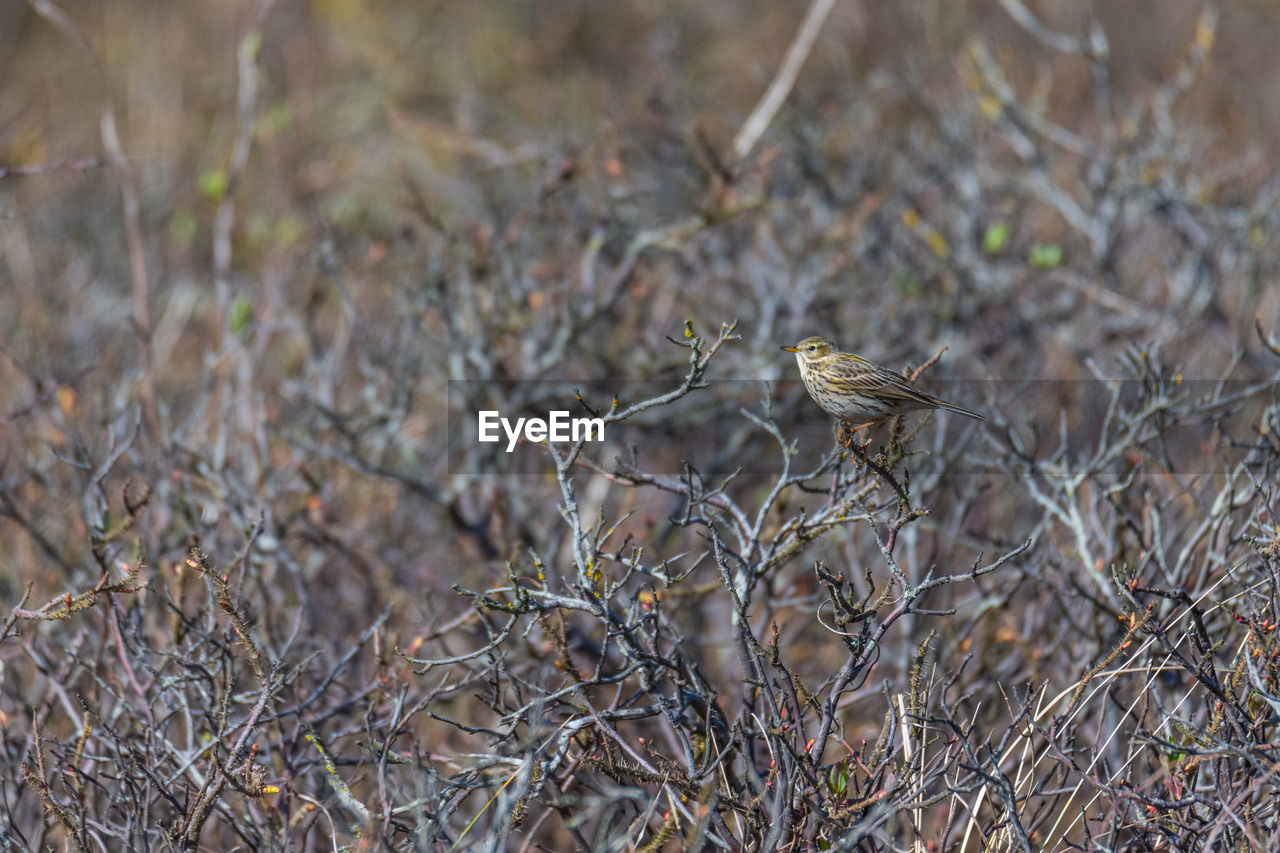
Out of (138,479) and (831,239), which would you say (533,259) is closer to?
(831,239)

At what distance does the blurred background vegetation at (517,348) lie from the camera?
4.15 meters

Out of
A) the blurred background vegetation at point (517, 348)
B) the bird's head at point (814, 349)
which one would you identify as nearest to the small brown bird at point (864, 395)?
the bird's head at point (814, 349)

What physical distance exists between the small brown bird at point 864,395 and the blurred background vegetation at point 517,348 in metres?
0.57

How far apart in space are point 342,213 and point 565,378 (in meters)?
5.79

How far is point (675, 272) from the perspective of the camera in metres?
7.44

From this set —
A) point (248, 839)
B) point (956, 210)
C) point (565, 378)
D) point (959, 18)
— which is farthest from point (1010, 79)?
point (248, 839)

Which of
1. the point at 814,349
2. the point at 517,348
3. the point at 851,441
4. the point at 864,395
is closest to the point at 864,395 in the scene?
the point at 864,395

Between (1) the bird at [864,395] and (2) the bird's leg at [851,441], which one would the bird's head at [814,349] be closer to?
(1) the bird at [864,395]

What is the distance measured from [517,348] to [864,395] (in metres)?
3.25

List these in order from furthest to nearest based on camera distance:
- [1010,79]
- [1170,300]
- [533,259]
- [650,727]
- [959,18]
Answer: [959,18] → [1010,79] → [533,259] → [1170,300] → [650,727]

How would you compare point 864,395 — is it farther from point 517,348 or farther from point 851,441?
point 517,348

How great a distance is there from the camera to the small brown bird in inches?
144

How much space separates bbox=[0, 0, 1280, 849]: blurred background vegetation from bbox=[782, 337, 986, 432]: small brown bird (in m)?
0.57

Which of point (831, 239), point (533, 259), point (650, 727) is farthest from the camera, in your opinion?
point (533, 259)
